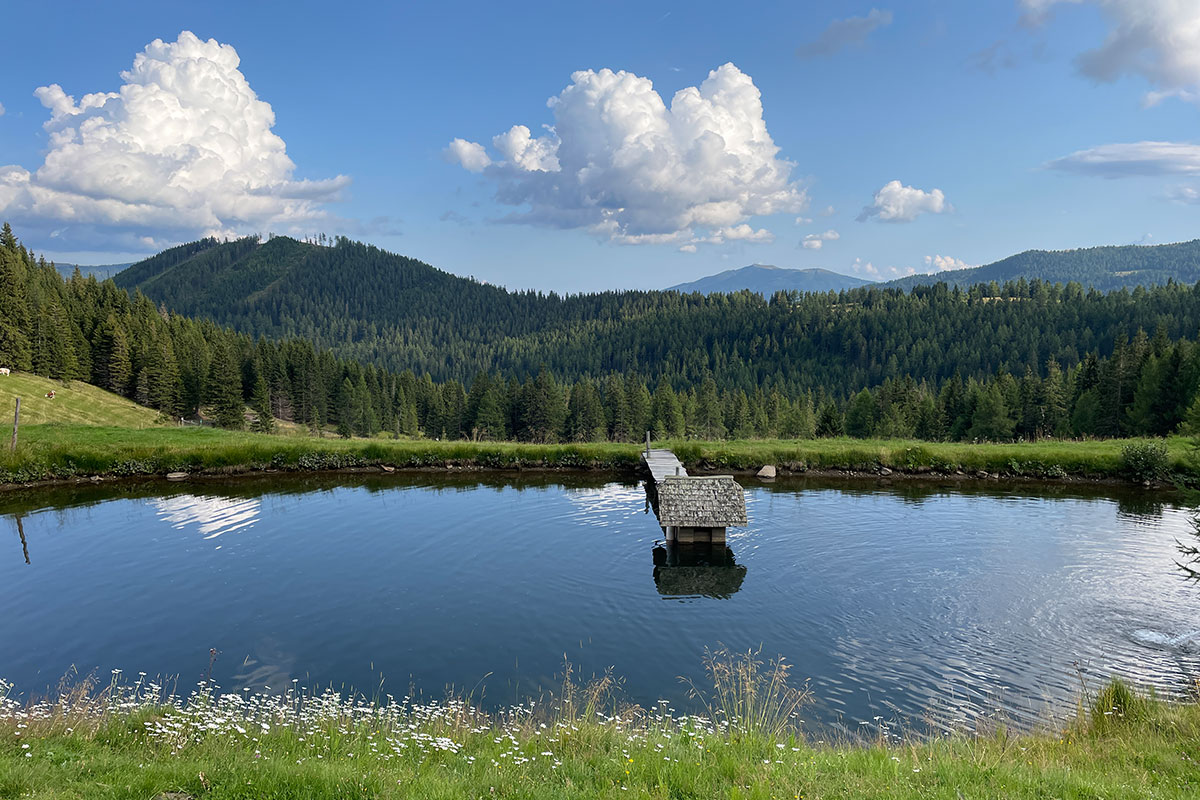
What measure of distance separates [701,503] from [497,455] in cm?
2440

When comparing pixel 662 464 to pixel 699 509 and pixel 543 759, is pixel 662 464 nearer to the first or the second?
pixel 699 509

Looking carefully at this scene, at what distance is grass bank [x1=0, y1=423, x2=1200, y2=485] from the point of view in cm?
4456

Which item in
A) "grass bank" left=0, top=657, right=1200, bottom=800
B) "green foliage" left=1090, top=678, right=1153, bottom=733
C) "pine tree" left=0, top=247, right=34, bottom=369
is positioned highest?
"pine tree" left=0, top=247, right=34, bottom=369

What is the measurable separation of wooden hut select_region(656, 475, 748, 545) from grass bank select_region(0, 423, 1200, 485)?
1699 cm

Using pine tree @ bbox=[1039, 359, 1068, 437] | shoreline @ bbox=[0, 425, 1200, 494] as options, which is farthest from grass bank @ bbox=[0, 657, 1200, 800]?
pine tree @ bbox=[1039, 359, 1068, 437]

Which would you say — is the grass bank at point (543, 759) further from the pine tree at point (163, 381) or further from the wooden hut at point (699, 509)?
the pine tree at point (163, 381)

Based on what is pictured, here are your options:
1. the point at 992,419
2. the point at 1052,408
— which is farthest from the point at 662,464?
the point at 1052,408

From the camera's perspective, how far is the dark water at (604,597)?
18.8m

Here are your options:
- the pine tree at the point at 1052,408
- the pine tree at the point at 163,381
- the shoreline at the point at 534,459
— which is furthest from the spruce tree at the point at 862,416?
the pine tree at the point at 163,381

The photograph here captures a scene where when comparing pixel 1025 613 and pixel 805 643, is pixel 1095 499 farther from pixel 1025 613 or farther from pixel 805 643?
pixel 805 643

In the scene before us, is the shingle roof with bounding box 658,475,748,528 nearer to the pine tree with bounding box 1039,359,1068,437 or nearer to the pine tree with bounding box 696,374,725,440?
the pine tree with bounding box 1039,359,1068,437

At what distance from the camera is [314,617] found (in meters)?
22.8

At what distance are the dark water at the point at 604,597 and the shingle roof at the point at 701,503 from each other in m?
1.58

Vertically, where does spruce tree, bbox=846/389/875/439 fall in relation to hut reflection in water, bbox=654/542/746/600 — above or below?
above
